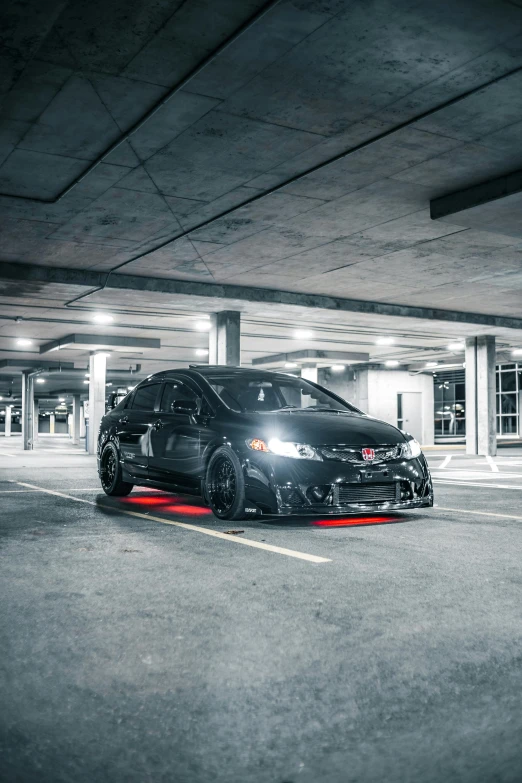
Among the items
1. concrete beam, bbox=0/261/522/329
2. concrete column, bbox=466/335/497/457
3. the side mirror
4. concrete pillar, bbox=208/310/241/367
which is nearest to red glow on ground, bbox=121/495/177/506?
the side mirror

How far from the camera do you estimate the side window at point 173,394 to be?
28.9 feet

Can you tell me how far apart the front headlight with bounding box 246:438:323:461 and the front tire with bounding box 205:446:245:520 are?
361 millimetres

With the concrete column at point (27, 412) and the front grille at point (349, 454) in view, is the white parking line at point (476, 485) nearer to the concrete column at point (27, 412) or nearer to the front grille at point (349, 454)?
the front grille at point (349, 454)

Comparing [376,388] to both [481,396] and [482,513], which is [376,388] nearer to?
[481,396]

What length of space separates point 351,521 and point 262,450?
1419 millimetres

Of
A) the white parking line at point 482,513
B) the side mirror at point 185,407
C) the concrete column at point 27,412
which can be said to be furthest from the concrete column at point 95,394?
the white parking line at point 482,513

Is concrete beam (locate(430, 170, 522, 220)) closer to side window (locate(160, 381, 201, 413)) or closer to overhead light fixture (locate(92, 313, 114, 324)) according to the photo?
side window (locate(160, 381, 201, 413))

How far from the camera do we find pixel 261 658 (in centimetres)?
332

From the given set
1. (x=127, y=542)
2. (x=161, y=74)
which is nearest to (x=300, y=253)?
(x=161, y=74)

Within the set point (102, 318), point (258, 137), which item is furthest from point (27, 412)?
point (258, 137)

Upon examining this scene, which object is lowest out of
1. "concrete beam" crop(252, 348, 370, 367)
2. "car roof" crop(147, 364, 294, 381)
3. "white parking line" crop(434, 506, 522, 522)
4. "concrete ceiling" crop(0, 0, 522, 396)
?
"white parking line" crop(434, 506, 522, 522)

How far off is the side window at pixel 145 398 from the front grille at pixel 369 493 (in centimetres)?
320

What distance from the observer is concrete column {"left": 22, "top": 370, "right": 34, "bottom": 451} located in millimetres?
37406

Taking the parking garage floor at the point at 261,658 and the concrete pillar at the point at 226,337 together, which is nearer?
the parking garage floor at the point at 261,658
